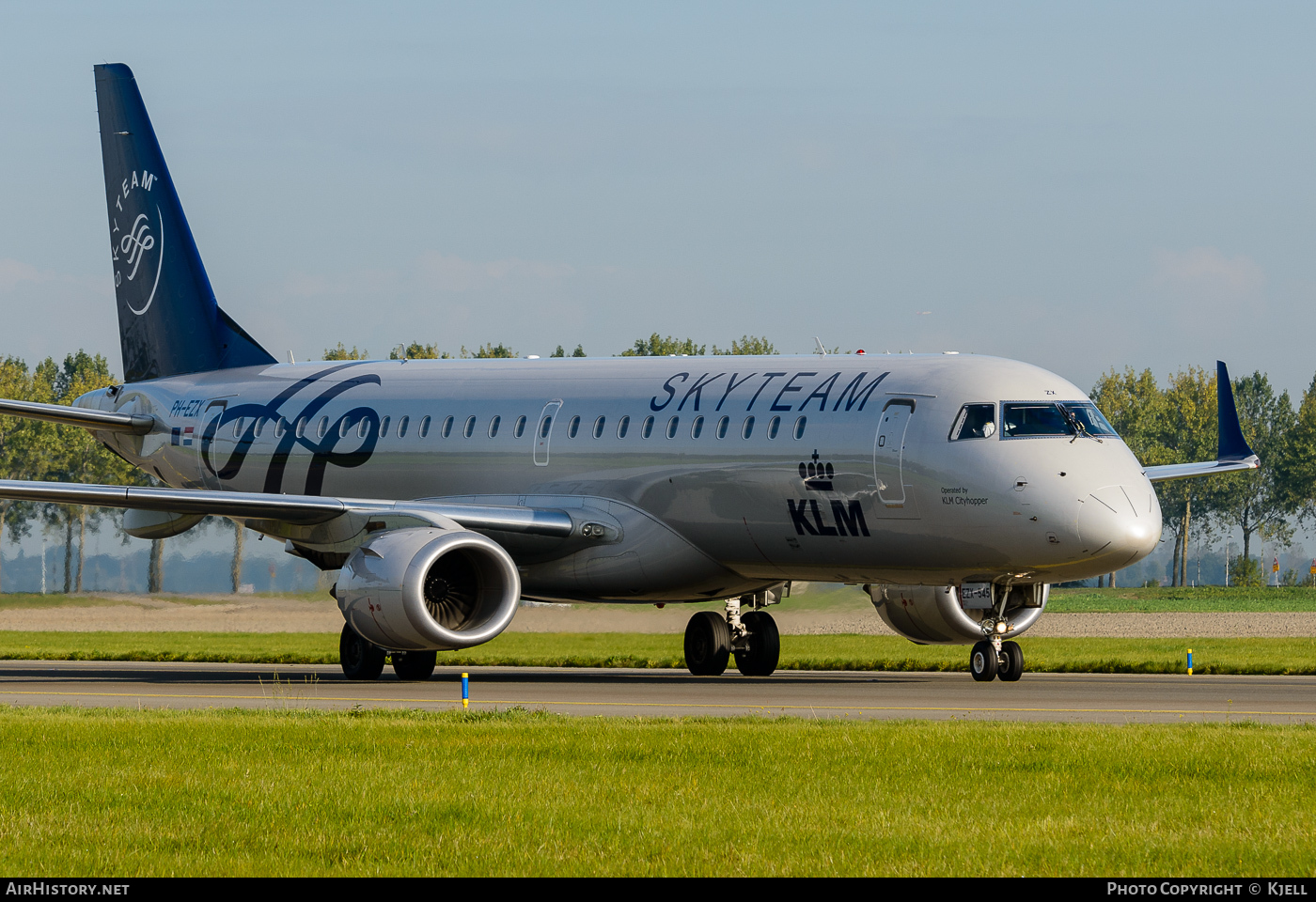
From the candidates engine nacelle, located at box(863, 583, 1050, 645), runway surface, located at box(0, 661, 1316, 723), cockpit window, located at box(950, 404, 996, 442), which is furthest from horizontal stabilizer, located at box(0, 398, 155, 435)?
cockpit window, located at box(950, 404, 996, 442)

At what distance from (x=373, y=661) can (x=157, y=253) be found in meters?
12.4

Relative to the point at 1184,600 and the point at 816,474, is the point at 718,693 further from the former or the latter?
the point at 1184,600

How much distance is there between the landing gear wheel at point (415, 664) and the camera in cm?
2727

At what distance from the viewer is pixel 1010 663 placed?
81.7ft

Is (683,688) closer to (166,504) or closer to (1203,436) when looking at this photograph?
(166,504)

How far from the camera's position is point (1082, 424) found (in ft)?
78.1

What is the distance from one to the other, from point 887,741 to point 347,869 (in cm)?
675

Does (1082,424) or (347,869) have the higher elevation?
(1082,424)

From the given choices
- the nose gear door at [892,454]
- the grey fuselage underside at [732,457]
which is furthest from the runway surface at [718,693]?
the nose gear door at [892,454]

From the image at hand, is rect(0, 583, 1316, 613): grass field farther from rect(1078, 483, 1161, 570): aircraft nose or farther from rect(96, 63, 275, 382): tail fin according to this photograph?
rect(96, 63, 275, 382): tail fin

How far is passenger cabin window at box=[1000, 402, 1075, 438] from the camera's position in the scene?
23641 mm

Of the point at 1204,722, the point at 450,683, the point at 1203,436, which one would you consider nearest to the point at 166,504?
the point at 450,683

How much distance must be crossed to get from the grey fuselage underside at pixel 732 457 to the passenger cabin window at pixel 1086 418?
0.25 meters
